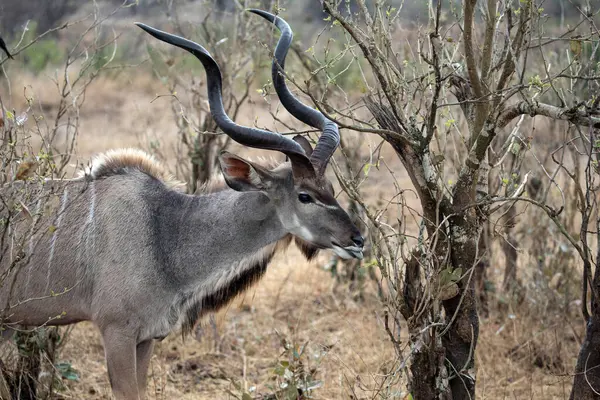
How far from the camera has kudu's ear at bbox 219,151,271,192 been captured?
11.4 feet

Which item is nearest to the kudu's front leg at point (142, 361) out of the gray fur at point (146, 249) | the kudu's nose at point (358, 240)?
the gray fur at point (146, 249)

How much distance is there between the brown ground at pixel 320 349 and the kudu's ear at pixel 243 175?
53cm

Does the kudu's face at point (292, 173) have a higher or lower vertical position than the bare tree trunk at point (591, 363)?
higher

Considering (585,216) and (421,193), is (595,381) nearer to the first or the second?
(585,216)

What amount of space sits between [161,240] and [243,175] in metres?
0.49

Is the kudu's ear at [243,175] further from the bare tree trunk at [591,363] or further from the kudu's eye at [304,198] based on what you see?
the bare tree trunk at [591,363]

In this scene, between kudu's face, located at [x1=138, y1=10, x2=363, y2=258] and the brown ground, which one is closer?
kudu's face, located at [x1=138, y1=10, x2=363, y2=258]

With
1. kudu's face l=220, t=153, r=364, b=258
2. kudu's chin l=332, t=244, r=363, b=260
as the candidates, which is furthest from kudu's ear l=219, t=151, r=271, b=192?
kudu's chin l=332, t=244, r=363, b=260

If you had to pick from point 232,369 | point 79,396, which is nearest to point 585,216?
point 232,369

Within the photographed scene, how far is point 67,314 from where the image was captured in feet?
11.7

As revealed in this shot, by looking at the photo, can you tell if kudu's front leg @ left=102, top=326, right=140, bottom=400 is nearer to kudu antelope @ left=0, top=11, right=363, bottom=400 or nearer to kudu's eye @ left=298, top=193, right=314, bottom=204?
kudu antelope @ left=0, top=11, right=363, bottom=400

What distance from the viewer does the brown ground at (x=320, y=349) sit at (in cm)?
415

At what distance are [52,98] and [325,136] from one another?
10.6 m

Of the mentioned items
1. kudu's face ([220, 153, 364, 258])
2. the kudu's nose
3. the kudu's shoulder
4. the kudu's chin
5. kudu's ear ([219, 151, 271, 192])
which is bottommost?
the kudu's chin
